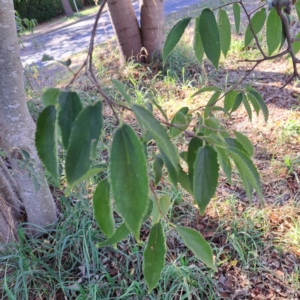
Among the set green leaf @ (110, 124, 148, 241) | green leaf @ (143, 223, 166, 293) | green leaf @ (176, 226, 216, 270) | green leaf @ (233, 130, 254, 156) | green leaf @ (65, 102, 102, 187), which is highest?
green leaf @ (65, 102, 102, 187)

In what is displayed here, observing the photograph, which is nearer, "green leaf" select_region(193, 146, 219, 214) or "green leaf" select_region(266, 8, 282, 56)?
"green leaf" select_region(193, 146, 219, 214)

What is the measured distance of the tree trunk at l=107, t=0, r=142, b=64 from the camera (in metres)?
3.04

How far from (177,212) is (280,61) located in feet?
8.40

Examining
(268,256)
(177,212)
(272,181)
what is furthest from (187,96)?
(268,256)

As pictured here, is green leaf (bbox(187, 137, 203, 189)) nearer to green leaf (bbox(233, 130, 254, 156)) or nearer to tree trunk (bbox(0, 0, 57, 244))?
green leaf (bbox(233, 130, 254, 156))

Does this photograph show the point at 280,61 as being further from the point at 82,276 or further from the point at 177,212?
the point at 82,276

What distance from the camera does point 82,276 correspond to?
1397mm

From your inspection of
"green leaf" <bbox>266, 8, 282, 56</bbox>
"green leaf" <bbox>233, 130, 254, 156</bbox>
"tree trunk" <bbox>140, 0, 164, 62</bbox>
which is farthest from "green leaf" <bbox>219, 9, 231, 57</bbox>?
"tree trunk" <bbox>140, 0, 164, 62</bbox>

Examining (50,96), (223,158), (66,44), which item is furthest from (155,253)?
(66,44)

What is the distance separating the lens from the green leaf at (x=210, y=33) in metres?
0.62

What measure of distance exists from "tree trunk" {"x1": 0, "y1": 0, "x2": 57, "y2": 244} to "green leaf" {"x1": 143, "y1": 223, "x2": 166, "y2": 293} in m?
0.87

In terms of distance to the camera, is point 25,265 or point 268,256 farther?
point 268,256

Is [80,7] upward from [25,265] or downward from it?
upward

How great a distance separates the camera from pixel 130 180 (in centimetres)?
29
